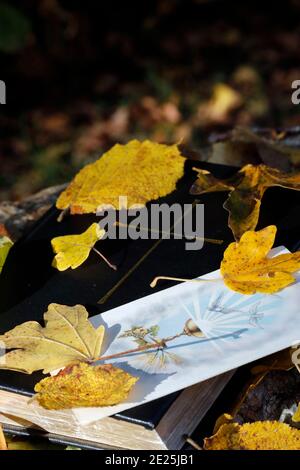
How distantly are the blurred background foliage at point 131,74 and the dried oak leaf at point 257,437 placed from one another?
1.47 meters

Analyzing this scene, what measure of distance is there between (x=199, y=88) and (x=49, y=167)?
712 millimetres

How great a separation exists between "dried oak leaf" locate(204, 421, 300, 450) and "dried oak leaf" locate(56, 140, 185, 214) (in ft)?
1.55

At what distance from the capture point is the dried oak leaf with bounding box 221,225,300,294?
103 centimetres

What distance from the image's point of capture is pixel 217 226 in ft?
3.94

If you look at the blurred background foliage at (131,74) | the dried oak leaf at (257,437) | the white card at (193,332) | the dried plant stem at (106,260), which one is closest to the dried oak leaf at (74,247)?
the dried plant stem at (106,260)

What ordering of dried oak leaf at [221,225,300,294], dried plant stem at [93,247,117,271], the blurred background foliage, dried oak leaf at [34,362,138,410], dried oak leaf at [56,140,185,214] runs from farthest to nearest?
the blurred background foliage, dried oak leaf at [56,140,185,214], dried plant stem at [93,247,117,271], dried oak leaf at [221,225,300,294], dried oak leaf at [34,362,138,410]

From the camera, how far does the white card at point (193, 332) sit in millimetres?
912

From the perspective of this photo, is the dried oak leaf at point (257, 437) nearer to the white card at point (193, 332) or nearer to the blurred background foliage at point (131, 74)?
the white card at point (193, 332)

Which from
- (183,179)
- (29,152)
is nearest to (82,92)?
(29,152)

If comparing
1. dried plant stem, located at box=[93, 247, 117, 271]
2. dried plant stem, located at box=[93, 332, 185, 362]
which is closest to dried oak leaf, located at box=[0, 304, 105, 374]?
dried plant stem, located at box=[93, 332, 185, 362]

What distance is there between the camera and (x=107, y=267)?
115 centimetres

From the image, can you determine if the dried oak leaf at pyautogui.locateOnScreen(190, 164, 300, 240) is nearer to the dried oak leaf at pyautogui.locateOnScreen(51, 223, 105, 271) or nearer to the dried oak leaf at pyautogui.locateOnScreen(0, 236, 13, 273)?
the dried oak leaf at pyautogui.locateOnScreen(51, 223, 105, 271)
